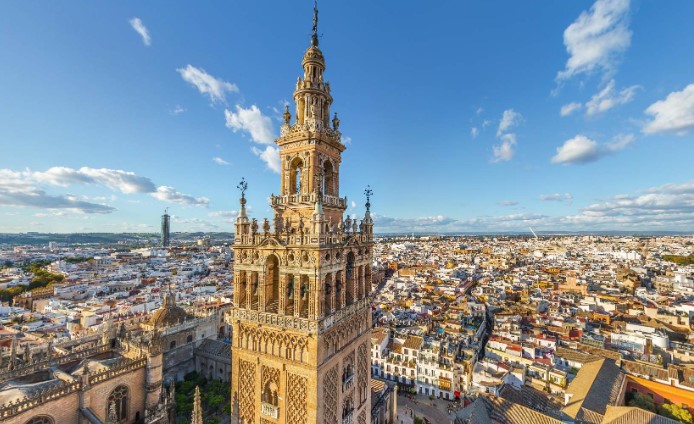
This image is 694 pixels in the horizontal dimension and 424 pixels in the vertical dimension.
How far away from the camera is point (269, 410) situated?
46.2 feet

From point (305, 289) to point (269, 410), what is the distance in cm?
571

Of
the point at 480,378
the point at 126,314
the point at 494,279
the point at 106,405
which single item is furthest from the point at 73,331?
the point at 494,279

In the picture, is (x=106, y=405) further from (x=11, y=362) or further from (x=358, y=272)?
(x=358, y=272)

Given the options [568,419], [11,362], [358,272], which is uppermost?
[358,272]

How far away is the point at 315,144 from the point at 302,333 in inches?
343

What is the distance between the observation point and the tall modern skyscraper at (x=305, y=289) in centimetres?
1323

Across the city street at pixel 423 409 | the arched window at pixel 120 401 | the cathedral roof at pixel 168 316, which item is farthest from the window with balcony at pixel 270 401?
the cathedral roof at pixel 168 316

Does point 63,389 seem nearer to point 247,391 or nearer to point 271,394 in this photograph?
point 247,391

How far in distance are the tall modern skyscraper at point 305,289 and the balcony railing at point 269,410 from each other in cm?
5

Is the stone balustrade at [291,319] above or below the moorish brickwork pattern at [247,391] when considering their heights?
above

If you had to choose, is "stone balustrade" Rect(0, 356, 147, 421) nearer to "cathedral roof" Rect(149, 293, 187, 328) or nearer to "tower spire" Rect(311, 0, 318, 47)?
"cathedral roof" Rect(149, 293, 187, 328)

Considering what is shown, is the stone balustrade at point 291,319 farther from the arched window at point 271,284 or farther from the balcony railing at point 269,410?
the balcony railing at point 269,410

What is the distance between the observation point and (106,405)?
23531 millimetres

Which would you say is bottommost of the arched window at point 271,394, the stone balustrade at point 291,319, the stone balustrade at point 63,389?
the stone balustrade at point 63,389
